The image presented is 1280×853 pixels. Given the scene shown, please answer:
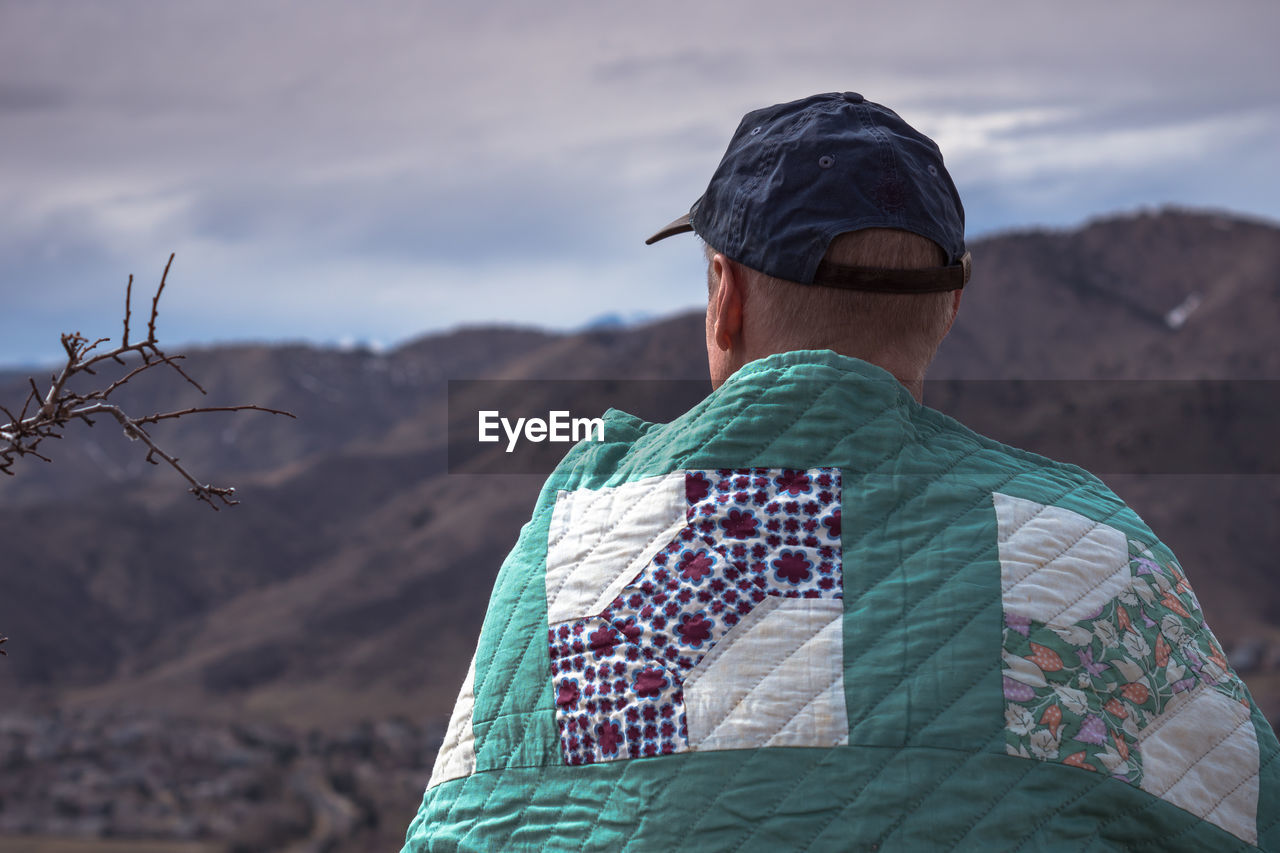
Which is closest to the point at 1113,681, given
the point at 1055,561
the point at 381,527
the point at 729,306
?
the point at 1055,561

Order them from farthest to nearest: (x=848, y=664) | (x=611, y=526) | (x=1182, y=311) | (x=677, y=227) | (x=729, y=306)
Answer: (x=1182, y=311)
(x=677, y=227)
(x=729, y=306)
(x=611, y=526)
(x=848, y=664)

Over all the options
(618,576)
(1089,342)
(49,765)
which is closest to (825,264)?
(618,576)

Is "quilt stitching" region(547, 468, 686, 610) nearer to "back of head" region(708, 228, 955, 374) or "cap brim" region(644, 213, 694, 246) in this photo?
"back of head" region(708, 228, 955, 374)

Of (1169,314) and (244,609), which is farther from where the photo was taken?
(1169,314)

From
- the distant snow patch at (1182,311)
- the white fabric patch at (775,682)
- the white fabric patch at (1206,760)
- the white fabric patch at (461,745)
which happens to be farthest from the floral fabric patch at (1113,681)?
the distant snow patch at (1182,311)

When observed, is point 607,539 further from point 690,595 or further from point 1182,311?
point 1182,311

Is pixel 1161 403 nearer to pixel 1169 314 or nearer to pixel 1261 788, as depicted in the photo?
pixel 1169 314

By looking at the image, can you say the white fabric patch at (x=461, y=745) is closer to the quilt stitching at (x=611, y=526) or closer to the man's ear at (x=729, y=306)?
the quilt stitching at (x=611, y=526)

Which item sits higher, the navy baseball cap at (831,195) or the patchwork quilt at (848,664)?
the navy baseball cap at (831,195)
